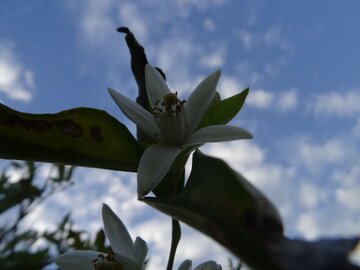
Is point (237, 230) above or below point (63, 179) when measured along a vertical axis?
below

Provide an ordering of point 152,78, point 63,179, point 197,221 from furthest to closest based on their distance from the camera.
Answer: point 63,179 < point 152,78 < point 197,221

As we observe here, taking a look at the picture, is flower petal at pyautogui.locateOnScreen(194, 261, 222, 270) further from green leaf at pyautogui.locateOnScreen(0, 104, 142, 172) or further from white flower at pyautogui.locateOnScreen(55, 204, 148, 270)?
green leaf at pyautogui.locateOnScreen(0, 104, 142, 172)

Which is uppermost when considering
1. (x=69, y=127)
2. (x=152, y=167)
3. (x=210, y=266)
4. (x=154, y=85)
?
(x=154, y=85)

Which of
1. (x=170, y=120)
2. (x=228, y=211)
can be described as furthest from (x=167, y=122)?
(x=228, y=211)

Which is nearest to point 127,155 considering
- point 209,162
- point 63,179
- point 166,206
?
point 209,162

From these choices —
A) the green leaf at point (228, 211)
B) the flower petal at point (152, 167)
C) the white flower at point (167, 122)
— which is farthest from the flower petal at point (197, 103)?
the green leaf at point (228, 211)

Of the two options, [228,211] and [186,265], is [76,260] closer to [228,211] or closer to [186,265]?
[186,265]

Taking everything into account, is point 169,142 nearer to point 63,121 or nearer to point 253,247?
point 63,121

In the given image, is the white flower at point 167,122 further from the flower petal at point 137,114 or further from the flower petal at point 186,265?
the flower petal at point 186,265
